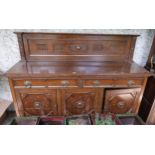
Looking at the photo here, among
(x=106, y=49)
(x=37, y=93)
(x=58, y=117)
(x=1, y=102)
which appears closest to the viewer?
(x=37, y=93)

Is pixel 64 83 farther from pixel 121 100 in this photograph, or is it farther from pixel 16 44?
pixel 16 44

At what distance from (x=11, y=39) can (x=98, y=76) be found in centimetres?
129

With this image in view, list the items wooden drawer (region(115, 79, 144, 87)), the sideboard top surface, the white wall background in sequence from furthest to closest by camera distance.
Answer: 1. the white wall background
2. wooden drawer (region(115, 79, 144, 87))
3. the sideboard top surface

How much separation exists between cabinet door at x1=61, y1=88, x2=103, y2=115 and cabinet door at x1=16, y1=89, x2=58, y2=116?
0.43 ft

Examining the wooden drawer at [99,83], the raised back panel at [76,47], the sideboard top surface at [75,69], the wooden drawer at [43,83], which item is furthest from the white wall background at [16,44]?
the wooden drawer at [99,83]

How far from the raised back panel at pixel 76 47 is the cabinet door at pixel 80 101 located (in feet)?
1.58

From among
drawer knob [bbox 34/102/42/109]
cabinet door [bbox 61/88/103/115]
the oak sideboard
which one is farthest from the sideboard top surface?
drawer knob [bbox 34/102/42/109]

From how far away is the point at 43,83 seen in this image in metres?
1.26

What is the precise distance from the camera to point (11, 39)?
156 cm

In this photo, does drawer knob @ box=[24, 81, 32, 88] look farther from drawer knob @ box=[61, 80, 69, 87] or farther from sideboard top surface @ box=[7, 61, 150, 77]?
drawer knob @ box=[61, 80, 69, 87]

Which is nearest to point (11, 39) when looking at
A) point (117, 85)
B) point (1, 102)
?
point (1, 102)

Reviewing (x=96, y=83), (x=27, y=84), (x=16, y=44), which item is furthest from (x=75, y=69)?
(x=16, y=44)

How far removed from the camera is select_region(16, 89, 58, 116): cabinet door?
4.31ft
